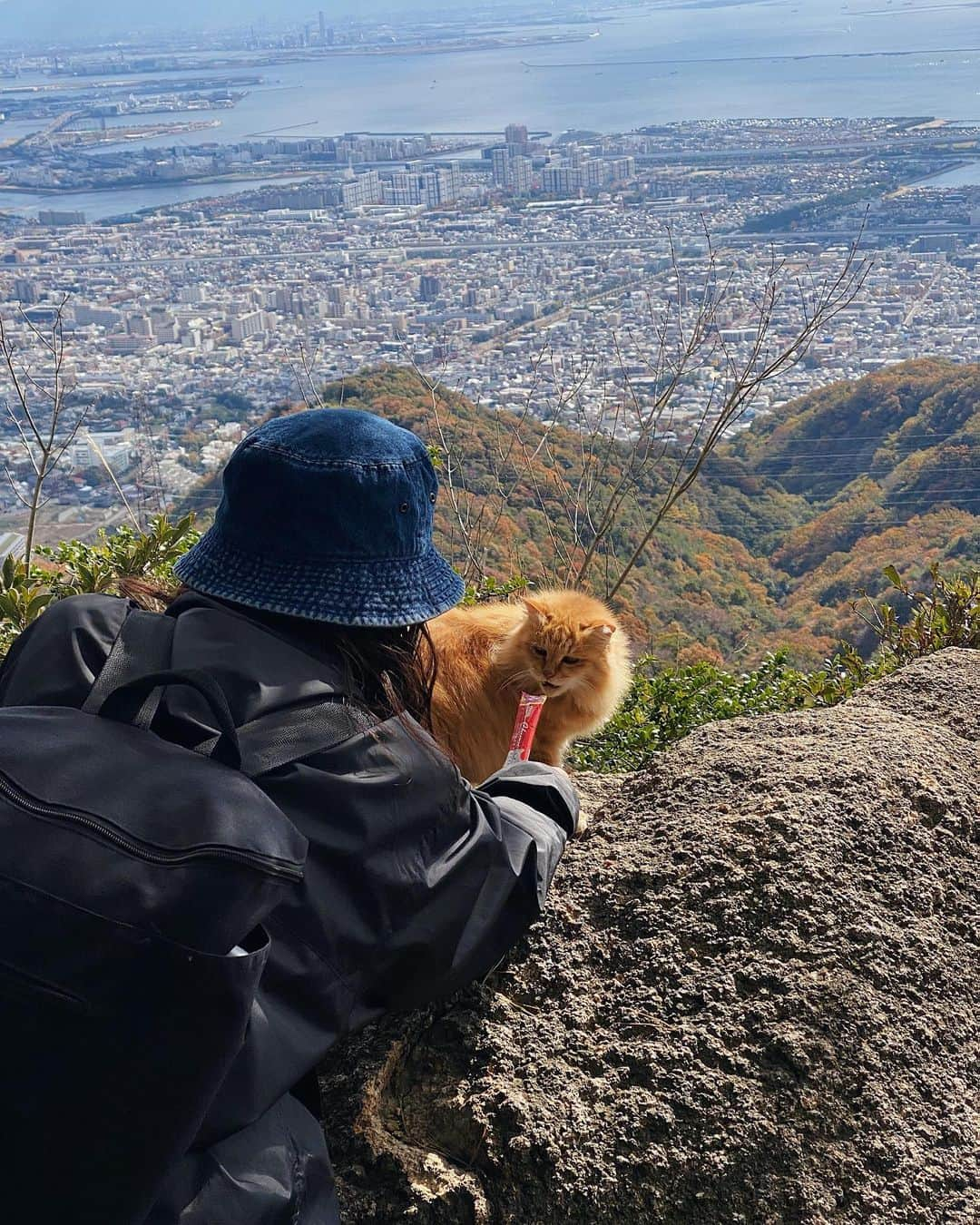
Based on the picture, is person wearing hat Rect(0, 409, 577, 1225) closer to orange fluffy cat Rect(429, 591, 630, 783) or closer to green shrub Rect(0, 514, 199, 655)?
orange fluffy cat Rect(429, 591, 630, 783)

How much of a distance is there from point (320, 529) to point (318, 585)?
89 millimetres

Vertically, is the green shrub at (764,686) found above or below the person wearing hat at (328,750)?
below

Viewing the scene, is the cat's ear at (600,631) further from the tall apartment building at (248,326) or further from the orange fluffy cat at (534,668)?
the tall apartment building at (248,326)

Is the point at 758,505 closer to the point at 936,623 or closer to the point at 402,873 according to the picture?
the point at 936,623

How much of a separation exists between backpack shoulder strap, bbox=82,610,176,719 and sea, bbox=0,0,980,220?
1919cm

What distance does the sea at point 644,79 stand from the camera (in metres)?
26.2

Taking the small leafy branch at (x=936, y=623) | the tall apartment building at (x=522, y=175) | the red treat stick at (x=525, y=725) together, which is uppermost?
the red treat stick at (x=525, y=725)

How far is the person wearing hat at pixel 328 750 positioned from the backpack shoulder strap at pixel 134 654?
30 millimetres

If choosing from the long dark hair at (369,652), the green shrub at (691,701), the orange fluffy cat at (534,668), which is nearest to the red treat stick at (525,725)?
the orange fluffy cat at (534,668)

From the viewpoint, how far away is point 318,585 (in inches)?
68.6

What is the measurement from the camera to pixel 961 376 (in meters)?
12.0

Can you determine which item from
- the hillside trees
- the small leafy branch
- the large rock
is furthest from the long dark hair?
the hillside trees

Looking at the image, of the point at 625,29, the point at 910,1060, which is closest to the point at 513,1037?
the point at 910,1060

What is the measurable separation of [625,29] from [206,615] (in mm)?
46932
